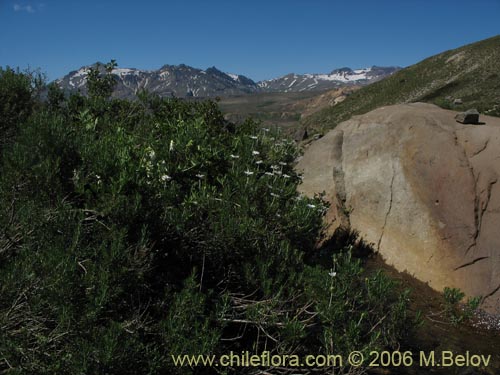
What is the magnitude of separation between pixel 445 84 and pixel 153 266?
273 ft

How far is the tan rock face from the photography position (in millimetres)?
9312

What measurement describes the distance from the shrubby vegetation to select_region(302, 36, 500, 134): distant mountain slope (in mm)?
49659

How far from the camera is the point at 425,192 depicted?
9.74 m

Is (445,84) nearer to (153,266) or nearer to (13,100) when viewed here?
(13,100)

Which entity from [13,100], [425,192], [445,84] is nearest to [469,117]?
[425,192]

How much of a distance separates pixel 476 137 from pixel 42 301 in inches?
395

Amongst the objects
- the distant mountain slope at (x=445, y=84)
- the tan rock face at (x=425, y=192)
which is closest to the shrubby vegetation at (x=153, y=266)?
the tan rock face at (x=425, y=192)

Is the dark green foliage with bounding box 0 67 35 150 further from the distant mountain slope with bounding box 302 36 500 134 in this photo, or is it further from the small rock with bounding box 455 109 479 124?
the distant mountain slope with bounding box 302 36 500 134

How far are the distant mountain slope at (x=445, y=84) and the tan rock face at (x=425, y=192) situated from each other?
141 feet

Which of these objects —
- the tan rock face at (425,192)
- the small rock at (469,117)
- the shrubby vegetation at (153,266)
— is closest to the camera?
the shrubby vegetation at (153,266)

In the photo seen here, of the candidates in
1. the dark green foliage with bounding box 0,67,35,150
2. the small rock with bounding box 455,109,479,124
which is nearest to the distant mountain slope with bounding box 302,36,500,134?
Answer: the small rock with bounding box 455,109,479,124

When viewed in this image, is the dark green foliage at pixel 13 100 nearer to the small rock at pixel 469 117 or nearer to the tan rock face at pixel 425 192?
the tan rock face at pixel 425 192

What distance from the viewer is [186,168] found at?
19.3ft

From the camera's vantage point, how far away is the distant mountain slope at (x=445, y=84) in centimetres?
6078
